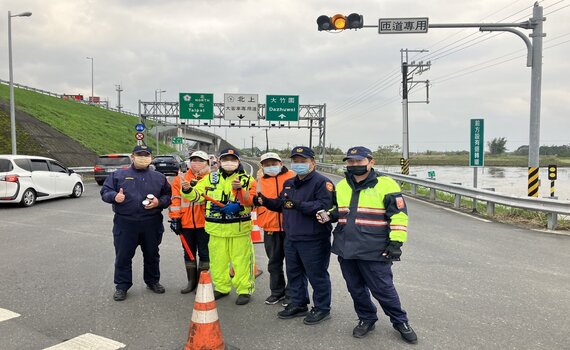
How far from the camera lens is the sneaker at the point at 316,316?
409 centimetres

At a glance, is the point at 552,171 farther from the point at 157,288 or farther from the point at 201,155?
the point at 157,288

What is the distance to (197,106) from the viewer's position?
114 feet

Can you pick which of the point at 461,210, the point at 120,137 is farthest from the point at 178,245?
the point at 120,137

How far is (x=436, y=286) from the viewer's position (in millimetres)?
5250

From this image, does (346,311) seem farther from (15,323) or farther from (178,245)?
(178,245)

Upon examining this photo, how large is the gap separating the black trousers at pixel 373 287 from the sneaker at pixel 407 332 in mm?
42

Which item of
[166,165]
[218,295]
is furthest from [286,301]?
[166,165]

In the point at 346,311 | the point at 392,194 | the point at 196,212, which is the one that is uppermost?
the point at 392,194

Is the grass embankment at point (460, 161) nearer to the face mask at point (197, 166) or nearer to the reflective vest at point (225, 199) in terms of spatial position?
the face mask at point (197, 166)

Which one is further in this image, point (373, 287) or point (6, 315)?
point (6, 315)

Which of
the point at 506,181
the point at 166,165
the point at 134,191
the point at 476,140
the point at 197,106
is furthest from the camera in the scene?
the point at 197,106

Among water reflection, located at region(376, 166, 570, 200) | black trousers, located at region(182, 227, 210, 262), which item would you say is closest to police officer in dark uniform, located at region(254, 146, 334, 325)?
black trousers, located at region(182, 227, 210, 262)

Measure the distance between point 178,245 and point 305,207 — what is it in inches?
164

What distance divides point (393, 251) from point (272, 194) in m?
1.60
